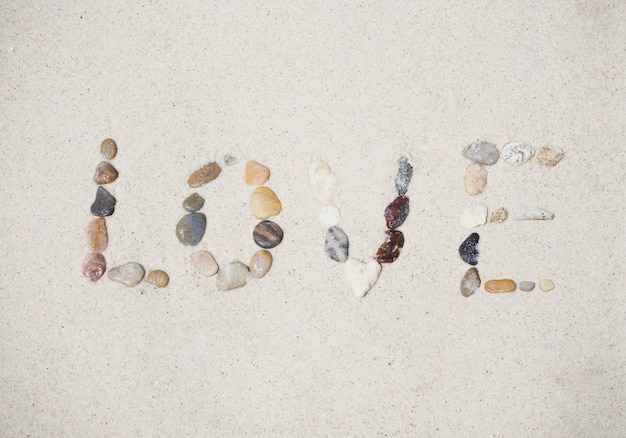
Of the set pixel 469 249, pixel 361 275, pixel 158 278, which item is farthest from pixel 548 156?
pixel 158 278

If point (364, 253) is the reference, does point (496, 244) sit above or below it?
above

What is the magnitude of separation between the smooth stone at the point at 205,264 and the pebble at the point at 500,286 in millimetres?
1076

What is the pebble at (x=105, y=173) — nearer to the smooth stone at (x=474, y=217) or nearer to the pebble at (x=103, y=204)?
the pebble at (x=103, y=204)

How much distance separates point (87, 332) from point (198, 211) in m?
0.67

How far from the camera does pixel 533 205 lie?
169cm

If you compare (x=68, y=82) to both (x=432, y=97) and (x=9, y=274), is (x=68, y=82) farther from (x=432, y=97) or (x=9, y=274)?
(x=432, y=97)

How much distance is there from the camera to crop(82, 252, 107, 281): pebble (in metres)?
1.71

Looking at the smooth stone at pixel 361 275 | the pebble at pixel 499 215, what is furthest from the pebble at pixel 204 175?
the pebble at pixel 499 215

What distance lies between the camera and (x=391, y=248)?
1.66 metres

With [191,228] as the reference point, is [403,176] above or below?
above

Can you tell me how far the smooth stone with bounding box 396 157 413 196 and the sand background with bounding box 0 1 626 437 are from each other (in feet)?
0.11

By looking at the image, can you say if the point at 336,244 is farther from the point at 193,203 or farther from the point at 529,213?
the point at 529,213

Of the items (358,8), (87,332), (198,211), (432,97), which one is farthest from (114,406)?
(358,8)

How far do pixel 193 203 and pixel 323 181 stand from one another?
A: 0.52 meters
